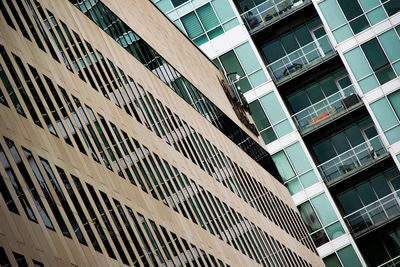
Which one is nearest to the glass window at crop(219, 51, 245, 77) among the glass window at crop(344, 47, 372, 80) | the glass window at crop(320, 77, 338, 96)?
the glass window at crop(320, 77, 338, 96)

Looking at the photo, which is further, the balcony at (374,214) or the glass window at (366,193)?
the glass window at (366,193)

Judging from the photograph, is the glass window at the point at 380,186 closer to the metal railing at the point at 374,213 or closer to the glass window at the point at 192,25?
the metal railing at the point at 374,213

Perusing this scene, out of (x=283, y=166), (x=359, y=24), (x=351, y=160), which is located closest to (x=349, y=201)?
(x=351, y=160)

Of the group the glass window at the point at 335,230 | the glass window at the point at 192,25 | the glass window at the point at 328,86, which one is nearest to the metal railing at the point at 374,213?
the glass window at the point at 335,230

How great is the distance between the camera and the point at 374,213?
54.1m

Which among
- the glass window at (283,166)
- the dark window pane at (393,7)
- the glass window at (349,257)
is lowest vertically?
the glass window at (349,257)

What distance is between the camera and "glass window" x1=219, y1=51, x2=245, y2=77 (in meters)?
57.4

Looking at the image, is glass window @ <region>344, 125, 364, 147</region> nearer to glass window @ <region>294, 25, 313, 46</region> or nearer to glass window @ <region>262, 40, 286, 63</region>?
glass window @ <region>294, 25, 313, 46</region>

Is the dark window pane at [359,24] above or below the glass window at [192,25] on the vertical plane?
below

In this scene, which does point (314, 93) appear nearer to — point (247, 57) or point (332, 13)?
point (247, 57)

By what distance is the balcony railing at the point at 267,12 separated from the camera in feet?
190

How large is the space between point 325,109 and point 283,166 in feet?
16.9

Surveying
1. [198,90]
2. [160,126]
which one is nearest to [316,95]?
[198,90]

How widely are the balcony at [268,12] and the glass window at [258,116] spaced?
541 cm
